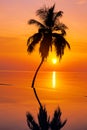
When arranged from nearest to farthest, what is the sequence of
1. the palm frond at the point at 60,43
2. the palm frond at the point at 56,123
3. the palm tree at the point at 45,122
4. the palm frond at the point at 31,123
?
the palm frond at the point at 31,123, the palm tree at the point at 45,122, the palm frond at the point at 56,123, the palm frond at the point at 60,43

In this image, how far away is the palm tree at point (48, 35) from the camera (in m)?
41.6

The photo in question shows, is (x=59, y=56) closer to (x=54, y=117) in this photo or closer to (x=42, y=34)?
(x=42, y=34)

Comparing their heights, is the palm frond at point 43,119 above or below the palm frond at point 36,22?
below

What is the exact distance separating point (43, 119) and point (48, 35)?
25181 millimetres

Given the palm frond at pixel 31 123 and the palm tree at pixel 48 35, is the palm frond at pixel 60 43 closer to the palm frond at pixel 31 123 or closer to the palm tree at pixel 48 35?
the palm tree at pixel 48 35

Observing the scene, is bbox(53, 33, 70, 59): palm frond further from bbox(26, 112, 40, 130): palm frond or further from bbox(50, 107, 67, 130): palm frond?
bbox(26, 112, 40, 130): palm frond

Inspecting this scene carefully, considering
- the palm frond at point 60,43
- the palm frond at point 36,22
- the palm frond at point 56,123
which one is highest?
the palm frond at point 36,22

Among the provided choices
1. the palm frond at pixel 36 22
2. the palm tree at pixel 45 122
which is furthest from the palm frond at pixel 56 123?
the palm frond at pixel 36 22

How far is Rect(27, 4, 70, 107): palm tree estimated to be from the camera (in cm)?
4156

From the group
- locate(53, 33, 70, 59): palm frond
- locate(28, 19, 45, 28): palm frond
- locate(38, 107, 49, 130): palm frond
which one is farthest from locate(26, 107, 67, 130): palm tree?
locate(28, 19, 45, 28): palm frond

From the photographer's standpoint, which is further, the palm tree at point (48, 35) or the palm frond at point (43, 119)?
the palm tree at point (48, 35)

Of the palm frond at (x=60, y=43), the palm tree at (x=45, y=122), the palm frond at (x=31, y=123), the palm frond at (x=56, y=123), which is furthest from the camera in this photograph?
the palm frond at (x=60, y=43)

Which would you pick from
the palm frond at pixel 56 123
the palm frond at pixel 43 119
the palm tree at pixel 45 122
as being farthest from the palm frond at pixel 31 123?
the palm frond at pixel 56 123

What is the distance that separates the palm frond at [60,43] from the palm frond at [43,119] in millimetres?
20641
